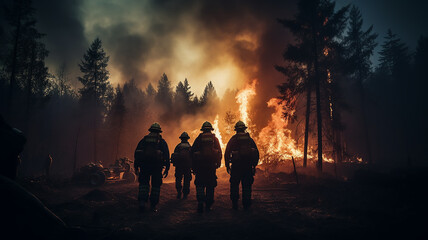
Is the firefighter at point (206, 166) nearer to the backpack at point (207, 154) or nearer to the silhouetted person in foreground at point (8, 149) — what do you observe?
the backpack at point (207, 154)

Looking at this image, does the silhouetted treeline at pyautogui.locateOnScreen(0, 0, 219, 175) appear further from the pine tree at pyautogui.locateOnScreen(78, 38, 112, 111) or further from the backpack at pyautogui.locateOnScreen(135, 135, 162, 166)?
the backpack at pyautogui.locateOnScreen(135, 135, 162, 166)

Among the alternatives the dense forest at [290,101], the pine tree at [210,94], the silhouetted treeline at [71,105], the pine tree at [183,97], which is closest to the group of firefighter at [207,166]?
the dense forest at [290,101]

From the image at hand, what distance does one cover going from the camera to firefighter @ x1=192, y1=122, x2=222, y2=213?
6.35 metres

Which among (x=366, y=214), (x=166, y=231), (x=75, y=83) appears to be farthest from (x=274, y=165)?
(x=75, y=83)

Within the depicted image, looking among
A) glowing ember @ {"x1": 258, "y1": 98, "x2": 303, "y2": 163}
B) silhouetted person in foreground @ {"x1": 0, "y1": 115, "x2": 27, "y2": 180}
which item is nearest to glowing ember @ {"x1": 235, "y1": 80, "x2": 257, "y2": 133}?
glowing ember @ {"x1": 258, "y1": 98, "x2": 303, "y2": 163}

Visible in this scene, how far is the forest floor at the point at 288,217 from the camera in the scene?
12.6ft

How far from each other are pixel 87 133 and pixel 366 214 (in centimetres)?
4331

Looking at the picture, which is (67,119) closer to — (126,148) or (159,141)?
(126,148)

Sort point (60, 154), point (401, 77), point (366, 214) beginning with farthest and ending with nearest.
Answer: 1. point (60, 154)
2. point (401, 77)
3. point (366, 214)

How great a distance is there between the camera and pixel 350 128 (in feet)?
137

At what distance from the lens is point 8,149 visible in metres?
3.08

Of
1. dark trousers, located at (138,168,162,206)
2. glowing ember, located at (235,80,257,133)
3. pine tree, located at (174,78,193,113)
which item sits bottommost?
dark trousers, located at (138,168,162,206)

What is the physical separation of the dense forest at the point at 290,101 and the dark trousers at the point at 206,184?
37.3 ft

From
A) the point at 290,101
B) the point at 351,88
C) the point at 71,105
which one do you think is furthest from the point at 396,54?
the point at 71,105
